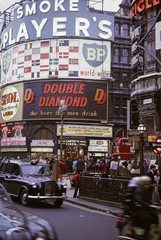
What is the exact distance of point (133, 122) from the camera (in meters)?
34.9

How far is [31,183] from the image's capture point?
1565cm

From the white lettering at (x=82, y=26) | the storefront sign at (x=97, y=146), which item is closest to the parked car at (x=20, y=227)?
the storefront sign at (x=97, y=146)

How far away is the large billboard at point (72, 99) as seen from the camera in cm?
5547

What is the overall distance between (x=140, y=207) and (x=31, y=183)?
7.85 meters

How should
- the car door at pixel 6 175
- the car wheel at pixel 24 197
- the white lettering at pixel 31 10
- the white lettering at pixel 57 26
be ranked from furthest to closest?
the white lettering at pixel 31 10 < the white lettering at pixel 57 26 < the car door at pixel 6 175 < the car wheel at pixel 24 197

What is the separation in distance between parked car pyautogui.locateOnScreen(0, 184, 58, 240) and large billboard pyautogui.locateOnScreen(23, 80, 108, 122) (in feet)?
157

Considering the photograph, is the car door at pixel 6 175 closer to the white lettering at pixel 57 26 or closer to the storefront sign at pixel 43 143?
the storefront sign at pixel 43 143

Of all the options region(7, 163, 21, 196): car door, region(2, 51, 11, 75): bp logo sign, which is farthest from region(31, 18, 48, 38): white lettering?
region(7, 163, 21, 196): car door

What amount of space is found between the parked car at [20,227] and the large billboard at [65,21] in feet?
165

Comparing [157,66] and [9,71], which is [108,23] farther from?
[157,66]

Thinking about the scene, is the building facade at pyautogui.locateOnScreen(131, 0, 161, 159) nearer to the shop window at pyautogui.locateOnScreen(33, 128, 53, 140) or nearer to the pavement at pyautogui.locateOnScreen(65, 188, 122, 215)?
the pavement at pyautogui.locateOnScreen(65, 188, 122, 215)

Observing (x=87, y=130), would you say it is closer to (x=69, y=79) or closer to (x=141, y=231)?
(x=69, y=79)

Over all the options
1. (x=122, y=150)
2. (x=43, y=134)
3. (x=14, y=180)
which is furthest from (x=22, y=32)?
(x=14, y=180)

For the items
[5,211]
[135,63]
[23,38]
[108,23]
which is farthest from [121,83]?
[5,211]
